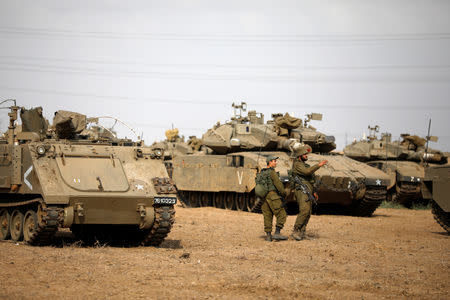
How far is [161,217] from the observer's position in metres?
11.0

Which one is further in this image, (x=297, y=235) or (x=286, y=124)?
(x=286, y=124)

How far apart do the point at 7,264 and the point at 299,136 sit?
13.8m

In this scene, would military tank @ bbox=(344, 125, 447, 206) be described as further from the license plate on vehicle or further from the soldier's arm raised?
the license plate on vehicle

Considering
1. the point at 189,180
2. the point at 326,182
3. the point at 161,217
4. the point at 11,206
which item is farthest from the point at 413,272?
the point at 189,180

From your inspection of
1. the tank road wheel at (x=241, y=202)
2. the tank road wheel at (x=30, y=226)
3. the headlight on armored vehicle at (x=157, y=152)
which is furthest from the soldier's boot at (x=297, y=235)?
the tank road wheel at (x=241, y=202)

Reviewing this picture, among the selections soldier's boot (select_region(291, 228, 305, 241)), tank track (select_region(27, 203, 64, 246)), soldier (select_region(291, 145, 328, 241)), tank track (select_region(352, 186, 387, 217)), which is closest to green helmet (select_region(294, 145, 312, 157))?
soldier (select_region(291, 145, 328, 241))

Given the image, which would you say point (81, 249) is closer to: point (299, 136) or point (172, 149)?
point (299, 136)

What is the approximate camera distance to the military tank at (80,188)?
10.6 metres

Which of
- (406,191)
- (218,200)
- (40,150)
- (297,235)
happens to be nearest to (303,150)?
(297,235)

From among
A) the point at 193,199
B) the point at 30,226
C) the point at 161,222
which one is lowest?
the point at 193,199

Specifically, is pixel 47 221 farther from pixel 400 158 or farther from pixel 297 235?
pixel 400 158

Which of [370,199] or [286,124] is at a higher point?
[286,124]

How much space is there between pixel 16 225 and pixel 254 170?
29.8 feet

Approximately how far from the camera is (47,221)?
1025cm
